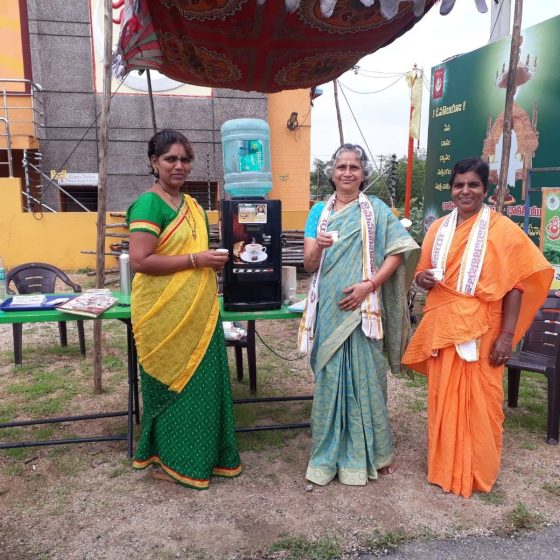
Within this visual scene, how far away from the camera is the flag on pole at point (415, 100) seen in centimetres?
1047

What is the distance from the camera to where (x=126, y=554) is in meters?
2.31

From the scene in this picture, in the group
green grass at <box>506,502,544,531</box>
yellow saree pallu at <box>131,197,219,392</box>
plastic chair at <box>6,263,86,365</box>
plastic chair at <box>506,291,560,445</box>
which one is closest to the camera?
green grass at <box>506,502,544,531</box>

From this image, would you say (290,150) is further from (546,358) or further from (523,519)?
(523,519)

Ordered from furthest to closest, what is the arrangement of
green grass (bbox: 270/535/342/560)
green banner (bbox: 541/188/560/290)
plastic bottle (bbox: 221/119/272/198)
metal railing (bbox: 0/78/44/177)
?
metal railing (bbox: 0/78/44/177) → green banner (bbox: 541/188/560/290) → plastic bottle (bbox: 221/119/272/198) → green grass (bbox: 270/535/342/560)

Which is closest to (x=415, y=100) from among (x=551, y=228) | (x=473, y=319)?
(x=551, y=228)

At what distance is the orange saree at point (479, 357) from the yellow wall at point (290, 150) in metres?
9.30

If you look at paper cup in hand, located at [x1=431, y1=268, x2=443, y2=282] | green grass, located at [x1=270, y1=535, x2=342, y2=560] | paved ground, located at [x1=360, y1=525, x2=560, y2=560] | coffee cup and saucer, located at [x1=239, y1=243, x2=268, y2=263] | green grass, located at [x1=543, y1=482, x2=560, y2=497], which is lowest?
green grass, located at [x1=543, y1=482, x2=560, y2=497]

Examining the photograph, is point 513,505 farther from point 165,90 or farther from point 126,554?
point 165,90

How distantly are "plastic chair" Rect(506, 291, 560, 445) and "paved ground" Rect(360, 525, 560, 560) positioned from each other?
3.72 ft

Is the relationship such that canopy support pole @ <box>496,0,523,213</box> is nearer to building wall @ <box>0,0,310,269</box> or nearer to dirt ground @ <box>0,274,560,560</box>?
dirt ground @ <box>0,274,560,560</box>

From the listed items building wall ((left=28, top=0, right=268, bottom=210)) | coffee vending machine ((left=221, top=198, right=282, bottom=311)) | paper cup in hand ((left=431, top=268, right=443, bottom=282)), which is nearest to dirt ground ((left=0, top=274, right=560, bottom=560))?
coffee vending machine ((left=221, top=198, right=282, bottom=311))

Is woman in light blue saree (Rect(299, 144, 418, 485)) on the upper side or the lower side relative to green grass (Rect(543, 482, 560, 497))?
upper

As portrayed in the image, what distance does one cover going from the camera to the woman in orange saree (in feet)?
8.86

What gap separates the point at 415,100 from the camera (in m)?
10.6
